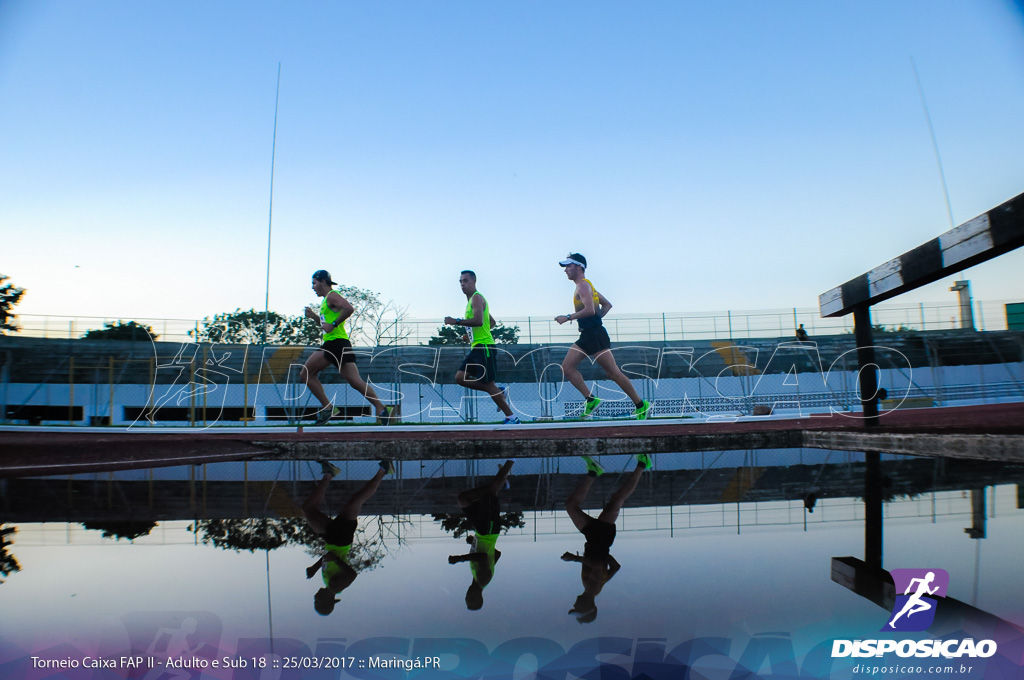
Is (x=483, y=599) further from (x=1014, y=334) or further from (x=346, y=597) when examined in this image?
(x=1014, y=334)

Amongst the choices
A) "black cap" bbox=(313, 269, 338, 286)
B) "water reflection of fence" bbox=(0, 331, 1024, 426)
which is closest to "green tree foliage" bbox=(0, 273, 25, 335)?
"water reflection of fence" bbox=(0, 331, 1024, 426)

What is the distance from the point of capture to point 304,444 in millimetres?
Answer: 5797

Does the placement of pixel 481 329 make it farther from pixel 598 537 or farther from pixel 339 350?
pixel 598 537

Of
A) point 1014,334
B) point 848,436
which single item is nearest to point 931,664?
point 848,436

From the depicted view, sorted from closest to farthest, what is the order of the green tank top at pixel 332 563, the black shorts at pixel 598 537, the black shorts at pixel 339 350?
the green tank top at pixel 332 563 → the black shorts at pixel 598 537 → the black shorts at pixel 339 350

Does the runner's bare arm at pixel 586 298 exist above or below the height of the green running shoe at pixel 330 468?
above

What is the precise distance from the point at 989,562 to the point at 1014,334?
25.8m

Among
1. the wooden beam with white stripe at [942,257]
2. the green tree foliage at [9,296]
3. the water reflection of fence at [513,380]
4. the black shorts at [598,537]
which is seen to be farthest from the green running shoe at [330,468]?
the green tree foliage at [9,296]

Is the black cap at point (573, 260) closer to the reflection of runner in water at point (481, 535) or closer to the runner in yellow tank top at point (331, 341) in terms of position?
the runner in yellow tank top at point (331, 341)

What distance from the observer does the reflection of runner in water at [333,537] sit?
1.64m

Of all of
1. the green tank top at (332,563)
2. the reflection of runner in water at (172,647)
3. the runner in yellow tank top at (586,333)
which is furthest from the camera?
the runner in yellow tank top at (586,333)

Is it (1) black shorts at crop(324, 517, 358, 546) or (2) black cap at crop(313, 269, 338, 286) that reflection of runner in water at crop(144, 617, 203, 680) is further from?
(2) black cap at crop(313, 269, 338, 286)

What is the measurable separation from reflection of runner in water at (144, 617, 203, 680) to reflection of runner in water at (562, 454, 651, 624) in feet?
2.87

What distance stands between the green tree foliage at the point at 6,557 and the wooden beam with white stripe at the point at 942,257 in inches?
204
